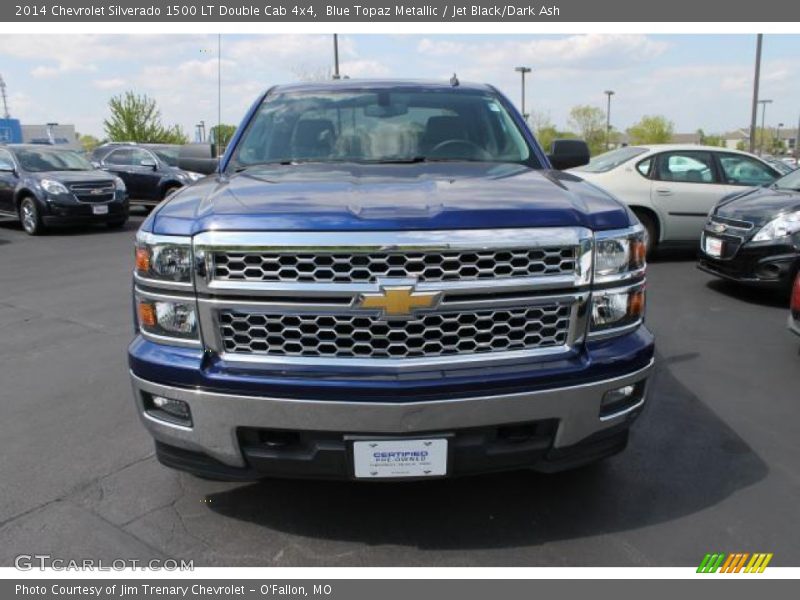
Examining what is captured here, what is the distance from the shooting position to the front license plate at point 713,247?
7242 millimetres

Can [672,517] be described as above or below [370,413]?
below

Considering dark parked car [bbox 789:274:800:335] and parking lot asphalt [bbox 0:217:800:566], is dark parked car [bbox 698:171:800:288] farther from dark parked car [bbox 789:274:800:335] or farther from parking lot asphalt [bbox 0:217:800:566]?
parking lot asphalt [bbox 0:217:800:566]

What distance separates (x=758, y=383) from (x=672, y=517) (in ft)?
7.06

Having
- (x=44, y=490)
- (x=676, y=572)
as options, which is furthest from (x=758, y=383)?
(x=44, y=490)

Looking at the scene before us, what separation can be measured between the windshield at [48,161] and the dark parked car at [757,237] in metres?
12.0

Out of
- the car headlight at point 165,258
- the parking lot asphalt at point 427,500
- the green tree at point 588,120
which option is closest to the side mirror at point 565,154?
the parking lot asphalt at point 427,500

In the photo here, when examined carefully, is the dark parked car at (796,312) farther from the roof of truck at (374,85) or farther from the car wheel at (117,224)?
the car wheel at (117,224)

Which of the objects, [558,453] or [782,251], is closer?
[558,453]

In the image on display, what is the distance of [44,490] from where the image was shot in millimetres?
3258

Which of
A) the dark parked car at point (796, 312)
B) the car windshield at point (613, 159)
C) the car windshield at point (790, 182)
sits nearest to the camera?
the dark parked car at point (796, 312)

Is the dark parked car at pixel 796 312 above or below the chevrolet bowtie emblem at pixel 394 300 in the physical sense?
below

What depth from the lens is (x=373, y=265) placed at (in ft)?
7.91
